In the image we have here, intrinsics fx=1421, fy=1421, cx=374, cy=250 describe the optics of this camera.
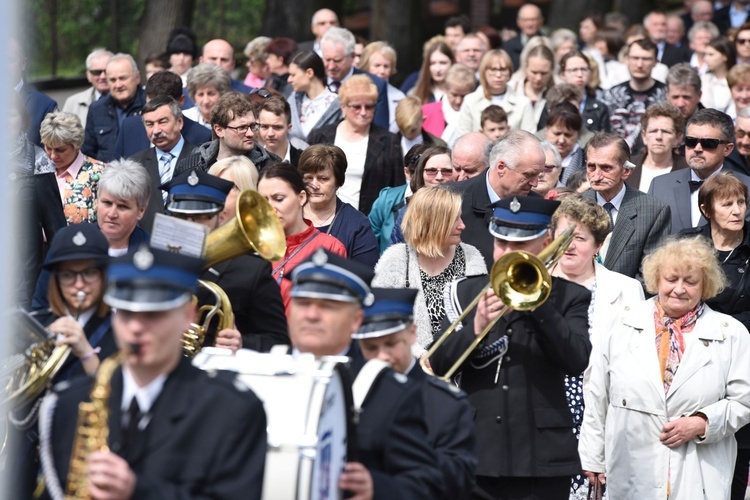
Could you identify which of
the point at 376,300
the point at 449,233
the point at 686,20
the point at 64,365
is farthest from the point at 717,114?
the point at 686,20

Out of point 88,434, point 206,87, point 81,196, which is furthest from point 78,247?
point 206,87

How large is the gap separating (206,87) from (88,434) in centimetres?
747

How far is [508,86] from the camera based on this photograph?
13.5 metres

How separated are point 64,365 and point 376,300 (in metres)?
1.33

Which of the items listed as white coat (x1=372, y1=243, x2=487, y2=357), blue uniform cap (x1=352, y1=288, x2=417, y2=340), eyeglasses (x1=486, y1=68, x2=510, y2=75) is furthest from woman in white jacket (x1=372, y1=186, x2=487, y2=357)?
eyeglasses (x1=486, y1=68, x2=510, y2=75)

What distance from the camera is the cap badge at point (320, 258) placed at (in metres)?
5.37

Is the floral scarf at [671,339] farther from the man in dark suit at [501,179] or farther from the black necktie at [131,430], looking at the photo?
the black necktie at [131,430]

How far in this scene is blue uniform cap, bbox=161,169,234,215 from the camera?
7207 millimetres

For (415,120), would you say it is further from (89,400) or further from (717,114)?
(89,400)

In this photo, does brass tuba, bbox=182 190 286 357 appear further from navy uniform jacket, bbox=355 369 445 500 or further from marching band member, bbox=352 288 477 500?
navy uniform jacket, bbox=355 369 445 500

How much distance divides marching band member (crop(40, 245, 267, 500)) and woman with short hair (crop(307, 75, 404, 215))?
21.3ft

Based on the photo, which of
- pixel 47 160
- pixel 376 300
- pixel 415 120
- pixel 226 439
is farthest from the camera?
pixel 415 120

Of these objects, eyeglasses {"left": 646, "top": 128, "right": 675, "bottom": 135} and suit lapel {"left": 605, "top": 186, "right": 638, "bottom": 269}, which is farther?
eyeglasses {"left": 646, "top": 128, "right": 675, "bottom": 135}

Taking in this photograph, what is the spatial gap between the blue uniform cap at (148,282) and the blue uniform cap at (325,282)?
0.55m
